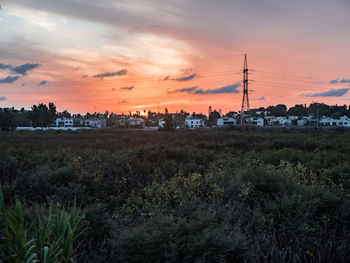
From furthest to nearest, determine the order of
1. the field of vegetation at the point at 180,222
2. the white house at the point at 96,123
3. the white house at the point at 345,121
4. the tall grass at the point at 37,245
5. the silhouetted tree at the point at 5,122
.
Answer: the white house at the point at 96,123, the white house at the point at 345,121, the silhouetted tree at the point at 5,122, the field of vegetation at the point at 180,222, the tall grass at the point at 37,245

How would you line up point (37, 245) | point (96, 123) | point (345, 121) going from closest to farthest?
point (37, 245) → point (345, 121) → point (96, 123)

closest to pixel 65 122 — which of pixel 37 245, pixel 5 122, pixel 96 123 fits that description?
pixel 96 123

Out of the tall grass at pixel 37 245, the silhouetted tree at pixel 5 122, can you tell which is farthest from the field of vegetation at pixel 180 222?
the silhouetted tree at pixel 5 122

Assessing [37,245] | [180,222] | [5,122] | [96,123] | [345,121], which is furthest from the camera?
[96,123]

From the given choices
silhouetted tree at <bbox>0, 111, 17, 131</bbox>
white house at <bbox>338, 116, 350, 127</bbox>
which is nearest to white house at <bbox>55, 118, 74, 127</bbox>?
silhouetted tree at <bbox>0, 111, 17, 131</bbox>

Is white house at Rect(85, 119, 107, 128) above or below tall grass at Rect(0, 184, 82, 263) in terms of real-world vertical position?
above

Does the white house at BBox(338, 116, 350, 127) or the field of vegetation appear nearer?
the field of vegetation

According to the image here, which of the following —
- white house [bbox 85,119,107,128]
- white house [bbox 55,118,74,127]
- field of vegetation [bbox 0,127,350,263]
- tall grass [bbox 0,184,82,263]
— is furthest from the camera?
white house [bbox 55,118,74,127]

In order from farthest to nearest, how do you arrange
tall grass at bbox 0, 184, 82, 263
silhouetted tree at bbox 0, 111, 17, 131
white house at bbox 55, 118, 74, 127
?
1. white house at bbox 55, 118, 74, 127
2. silhouetted tree at bbox 0, 111, 17, 131
3. tall grass at bbox 0, 184, 82, 263

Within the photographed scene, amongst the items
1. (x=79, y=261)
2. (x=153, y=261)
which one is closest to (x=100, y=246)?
(x=79, y=261)

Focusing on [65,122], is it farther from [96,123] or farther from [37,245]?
[37,245]

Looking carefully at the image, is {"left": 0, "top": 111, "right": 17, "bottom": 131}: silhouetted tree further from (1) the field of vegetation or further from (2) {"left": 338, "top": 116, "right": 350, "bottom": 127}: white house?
(2) {"left": 338, "top": 116, "right": 350, "bottom": 127}: white house

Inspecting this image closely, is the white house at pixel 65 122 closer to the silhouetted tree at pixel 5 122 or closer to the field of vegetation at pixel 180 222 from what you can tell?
the silhouetted tree at pixel 5 122

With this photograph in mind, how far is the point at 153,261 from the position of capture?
12.4 feet
